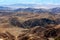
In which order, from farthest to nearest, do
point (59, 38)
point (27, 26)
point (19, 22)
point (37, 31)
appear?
point (19, 22), point (27, 26), point (37, 31), point (59, 38)

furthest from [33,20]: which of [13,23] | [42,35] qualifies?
[42,35]

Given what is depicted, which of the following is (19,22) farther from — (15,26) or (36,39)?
(36,39)

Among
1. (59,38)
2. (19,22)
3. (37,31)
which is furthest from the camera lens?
(19,22)

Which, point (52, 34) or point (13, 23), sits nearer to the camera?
point (52, 34)

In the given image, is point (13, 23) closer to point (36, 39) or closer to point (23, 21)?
point (23, 21)

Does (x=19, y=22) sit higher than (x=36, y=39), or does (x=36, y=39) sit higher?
(x=19, y=22)

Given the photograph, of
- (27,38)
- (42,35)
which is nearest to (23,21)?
(42,35)

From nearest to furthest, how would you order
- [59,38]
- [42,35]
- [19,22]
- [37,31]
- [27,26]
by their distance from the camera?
[59,38]
[42,35]
[37,31]
[27,26]
[19,22]

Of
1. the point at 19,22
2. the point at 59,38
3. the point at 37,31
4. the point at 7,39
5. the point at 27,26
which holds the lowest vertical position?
the point at 59,38

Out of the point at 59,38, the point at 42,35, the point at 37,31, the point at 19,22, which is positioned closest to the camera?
the point at 59,38

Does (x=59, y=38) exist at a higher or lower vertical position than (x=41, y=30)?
lower
